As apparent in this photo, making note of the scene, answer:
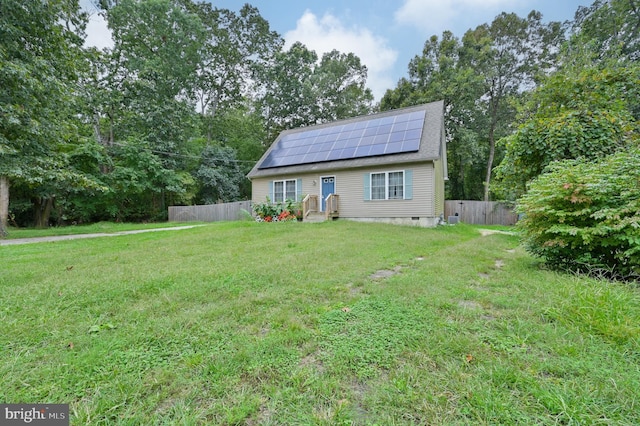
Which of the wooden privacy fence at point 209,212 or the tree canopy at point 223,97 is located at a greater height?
the tree canopy at point 223,97

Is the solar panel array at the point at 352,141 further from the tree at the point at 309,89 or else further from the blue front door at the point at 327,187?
the tree at the point at 309,89

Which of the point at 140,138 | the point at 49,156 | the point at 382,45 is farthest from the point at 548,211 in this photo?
the point at 140,138

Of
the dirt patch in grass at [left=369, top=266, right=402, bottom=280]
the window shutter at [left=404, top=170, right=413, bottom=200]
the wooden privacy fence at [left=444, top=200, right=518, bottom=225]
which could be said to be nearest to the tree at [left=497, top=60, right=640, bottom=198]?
the window shutter at [left=404, top=170, right=413, bottom=200]

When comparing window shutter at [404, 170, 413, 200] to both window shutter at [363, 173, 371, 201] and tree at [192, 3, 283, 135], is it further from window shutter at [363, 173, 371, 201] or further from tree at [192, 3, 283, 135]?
tree at [192, 3, 283, 135]

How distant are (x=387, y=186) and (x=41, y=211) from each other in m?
19.6

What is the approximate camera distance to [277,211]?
12328mm

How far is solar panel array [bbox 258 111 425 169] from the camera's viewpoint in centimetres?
1138

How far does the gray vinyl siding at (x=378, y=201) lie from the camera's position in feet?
34.3

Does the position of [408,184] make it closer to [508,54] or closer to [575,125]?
[575,125]

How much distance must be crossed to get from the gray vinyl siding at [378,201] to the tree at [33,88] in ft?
28.5

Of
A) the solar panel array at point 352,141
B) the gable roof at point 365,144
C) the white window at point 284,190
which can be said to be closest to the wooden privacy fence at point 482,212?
the gable roof at point 365,144

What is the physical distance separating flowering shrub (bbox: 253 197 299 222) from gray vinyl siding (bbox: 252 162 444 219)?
50.0 inches

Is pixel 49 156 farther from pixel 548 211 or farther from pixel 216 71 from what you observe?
pixel 216 71
